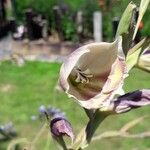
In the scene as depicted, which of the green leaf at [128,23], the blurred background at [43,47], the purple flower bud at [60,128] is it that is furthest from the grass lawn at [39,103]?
the green leaf at [128,23]

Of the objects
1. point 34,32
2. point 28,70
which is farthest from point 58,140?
point 34,32

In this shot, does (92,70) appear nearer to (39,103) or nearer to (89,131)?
(89,131)

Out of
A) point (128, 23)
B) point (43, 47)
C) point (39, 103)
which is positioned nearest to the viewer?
point (128, 23)

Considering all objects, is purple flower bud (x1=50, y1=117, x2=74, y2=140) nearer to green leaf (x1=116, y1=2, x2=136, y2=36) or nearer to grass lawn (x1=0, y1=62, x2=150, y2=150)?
green leaf (x1=116, y1=2, x2=136, y2=36)

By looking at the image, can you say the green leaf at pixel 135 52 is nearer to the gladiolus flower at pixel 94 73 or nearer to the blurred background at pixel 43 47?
the gladiolus flower at pixel 94 73

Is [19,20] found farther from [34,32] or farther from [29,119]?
[29,119]

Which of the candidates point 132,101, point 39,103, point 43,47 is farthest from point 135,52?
point 43,47
